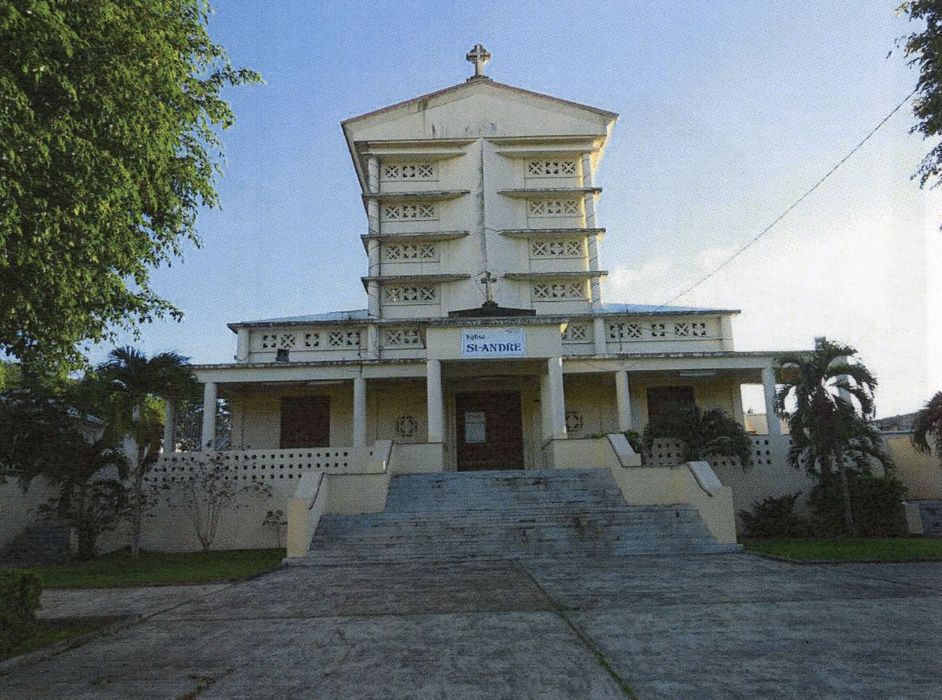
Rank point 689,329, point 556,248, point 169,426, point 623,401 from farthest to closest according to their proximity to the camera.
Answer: point 556,248 → point 689,329 → point 623,401 → point 169,426

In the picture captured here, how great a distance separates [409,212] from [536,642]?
18.0 metres

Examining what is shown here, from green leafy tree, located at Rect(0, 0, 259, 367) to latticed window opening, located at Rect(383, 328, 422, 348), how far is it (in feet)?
40.8

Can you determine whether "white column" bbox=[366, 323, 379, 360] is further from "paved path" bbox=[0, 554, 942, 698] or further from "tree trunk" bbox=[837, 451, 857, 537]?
"tree trunk" bbox=[837, 451, 857, 537]

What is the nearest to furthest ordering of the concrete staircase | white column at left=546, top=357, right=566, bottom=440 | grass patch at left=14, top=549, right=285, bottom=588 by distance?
grass patch at left=14, top=549, right=285, bottom=588 → the concrete staircase → white column at left=546, top=357, right=566, bottom=440

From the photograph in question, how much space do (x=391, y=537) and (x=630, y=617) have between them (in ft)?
21.5

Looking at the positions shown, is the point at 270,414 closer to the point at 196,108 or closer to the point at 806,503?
the point at 196,108

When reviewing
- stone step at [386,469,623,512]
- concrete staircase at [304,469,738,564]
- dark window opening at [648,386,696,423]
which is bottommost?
concrete staircase at [304,469,738,564]

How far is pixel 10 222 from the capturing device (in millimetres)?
5109

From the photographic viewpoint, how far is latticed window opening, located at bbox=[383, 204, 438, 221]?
21344mm

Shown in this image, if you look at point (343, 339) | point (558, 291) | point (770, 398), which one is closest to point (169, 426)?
point (343, 339)

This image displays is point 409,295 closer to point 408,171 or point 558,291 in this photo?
point 408,171

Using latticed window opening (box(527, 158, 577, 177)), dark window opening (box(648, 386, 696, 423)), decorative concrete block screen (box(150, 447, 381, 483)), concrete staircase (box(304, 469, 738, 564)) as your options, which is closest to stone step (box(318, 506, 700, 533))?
concrete staircase (box(304, 469, 738, 564))

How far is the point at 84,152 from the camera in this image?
5.52 m

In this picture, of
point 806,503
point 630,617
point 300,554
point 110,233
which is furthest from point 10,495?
point 806,503
